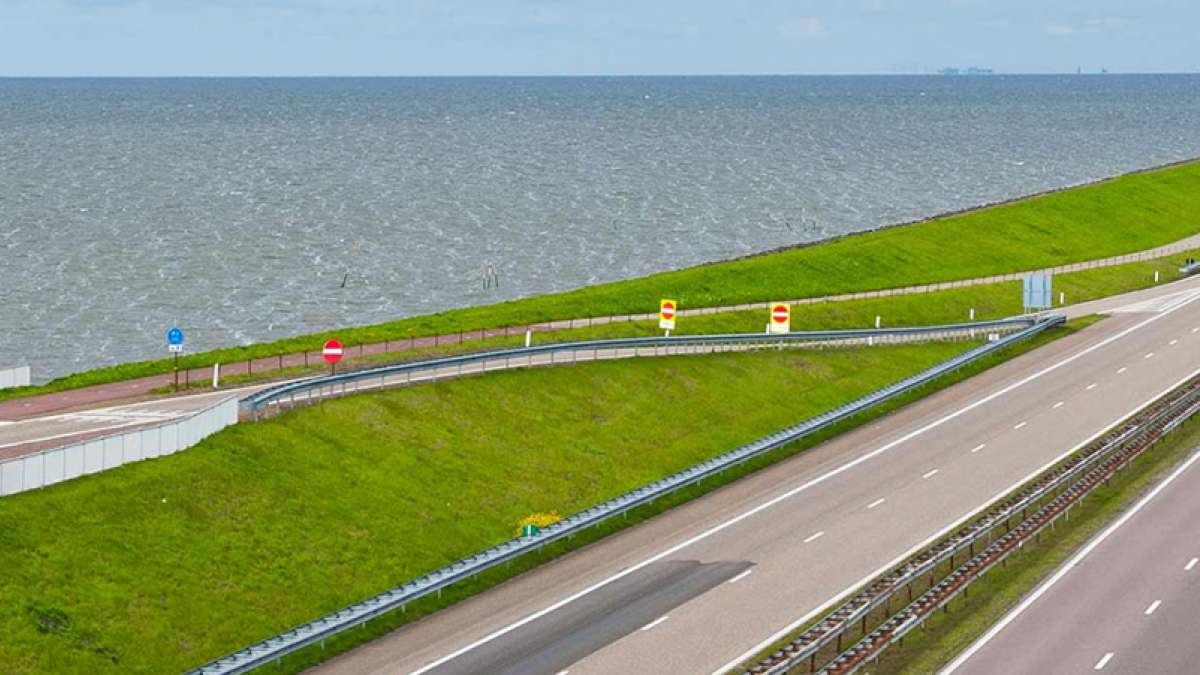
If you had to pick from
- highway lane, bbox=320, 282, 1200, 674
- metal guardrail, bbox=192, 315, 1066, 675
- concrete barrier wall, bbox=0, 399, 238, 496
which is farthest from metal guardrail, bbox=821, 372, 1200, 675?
concrete barrier wall, bbox=0, 399, 238, 496

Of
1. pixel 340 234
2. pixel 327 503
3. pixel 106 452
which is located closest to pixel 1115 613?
pixel 327 503

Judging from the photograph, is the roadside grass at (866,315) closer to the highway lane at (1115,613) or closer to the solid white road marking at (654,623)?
the solid white road marking at (654,623)

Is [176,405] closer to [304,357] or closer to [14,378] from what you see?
[14,378]

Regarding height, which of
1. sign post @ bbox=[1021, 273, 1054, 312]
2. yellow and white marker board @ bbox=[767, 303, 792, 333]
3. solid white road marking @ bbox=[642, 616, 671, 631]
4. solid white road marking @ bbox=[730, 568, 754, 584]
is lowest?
solid white road marking @ bbox=[642, 616, 671, 631]

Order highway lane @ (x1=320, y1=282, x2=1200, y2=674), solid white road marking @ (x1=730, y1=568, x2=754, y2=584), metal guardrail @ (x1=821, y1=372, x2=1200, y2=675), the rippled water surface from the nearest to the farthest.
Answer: metal guardrail @ (x1=821, y1=372, x2=1200, y2=675), highway lane @ (x1=320, y1=282, x2=1200, y2=674), solid white road marking @ (x1=730, y1=568, x2=754, y2=584), the rippled water surface

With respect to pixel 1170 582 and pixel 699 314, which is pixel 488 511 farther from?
pixel 699 314

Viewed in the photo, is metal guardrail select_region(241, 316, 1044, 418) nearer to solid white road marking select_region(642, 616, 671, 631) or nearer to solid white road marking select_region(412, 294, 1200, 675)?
solid white road marking select_region(412, 294, 1200, 675)
